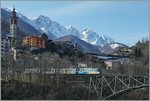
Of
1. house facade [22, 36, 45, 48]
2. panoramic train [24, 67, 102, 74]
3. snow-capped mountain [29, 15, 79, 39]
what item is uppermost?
snow-capped mountain [29, 15, 79, 39]

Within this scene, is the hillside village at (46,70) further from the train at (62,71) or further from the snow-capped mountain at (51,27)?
the snow-capped mountain at (51,27)

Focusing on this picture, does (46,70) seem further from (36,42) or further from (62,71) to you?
(36,42)

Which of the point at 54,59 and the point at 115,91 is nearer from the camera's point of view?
the point at 115,91

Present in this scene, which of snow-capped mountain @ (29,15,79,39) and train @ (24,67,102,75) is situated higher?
snow-capped mountain @ (29,15,79,39)

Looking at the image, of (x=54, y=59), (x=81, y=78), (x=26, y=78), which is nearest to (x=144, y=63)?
(x=54, y=59)

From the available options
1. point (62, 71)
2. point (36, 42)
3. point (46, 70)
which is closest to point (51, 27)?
point (36, 42)

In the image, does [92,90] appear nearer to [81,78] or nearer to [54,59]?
[81,78]

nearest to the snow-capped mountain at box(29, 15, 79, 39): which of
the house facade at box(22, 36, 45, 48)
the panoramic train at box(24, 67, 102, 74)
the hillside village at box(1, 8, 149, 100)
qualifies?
the house facade at box(22, 36, 45, 48)

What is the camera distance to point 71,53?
2872 centimetres

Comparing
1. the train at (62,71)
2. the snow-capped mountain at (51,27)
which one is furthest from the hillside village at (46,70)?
the snow-capped mountain at (51,27)

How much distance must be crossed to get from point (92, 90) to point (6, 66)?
5311 millimetres

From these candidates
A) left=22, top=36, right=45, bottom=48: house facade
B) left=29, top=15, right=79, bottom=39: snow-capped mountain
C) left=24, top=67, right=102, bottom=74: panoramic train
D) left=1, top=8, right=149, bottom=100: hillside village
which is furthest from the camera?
left=29, top=15, right=79, bottom=39: snow-capped mountain

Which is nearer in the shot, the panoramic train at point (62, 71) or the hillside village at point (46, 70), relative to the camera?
the hillside village at point (46, 70)

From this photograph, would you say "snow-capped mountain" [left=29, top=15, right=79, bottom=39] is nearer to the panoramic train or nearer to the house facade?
the house facade
